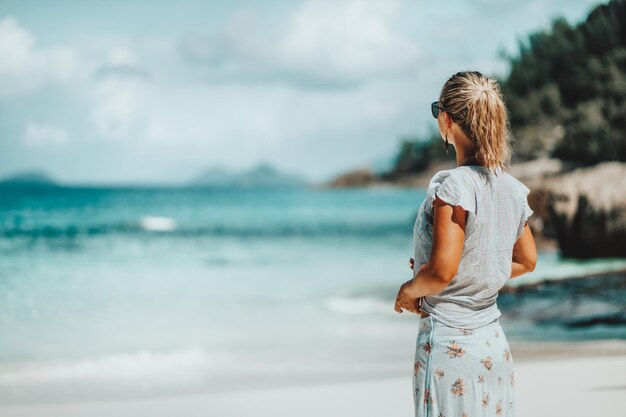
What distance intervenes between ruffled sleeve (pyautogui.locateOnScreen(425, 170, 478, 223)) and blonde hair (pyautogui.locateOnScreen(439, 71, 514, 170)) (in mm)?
81

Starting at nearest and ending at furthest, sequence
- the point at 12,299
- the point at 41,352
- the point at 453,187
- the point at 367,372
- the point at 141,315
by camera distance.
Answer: the point at 453,187 → the point at 367,372 → the point at 41,352 → the point at 141,315 → the point at 12,299

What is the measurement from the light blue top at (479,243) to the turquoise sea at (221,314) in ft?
11.6

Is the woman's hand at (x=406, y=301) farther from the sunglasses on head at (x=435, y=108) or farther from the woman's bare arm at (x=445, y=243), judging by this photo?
the sunglasses on head at (x=435, y=108)

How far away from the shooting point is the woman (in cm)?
152

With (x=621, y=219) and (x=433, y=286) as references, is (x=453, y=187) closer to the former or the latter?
(x=433, y=286)

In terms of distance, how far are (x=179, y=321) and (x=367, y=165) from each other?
49.5m

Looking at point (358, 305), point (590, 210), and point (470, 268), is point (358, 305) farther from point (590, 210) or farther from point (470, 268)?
point (470, 268)

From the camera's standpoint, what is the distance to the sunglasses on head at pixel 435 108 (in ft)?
5.20

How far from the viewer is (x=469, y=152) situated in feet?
5.18

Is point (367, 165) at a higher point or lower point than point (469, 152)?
higher

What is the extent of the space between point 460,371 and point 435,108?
0.57m

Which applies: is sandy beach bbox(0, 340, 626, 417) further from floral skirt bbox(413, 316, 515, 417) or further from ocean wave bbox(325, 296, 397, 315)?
ocean wave bbox(325, 296, 397, 315)

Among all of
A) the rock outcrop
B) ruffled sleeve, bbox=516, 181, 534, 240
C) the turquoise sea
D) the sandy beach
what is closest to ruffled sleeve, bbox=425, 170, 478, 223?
ruffled sleeve, bbox=516, 181, 534, 240

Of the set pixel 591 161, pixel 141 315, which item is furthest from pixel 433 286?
pixel 591 161
